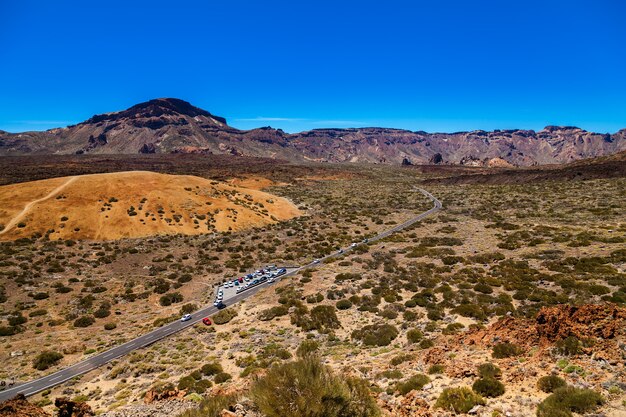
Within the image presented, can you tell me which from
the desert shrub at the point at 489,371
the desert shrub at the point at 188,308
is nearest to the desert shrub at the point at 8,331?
the desert shrub at the point at 188,308

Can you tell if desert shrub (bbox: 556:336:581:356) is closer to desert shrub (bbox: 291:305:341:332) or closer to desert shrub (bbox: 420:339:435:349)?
desert shrub (bbox: 420:339:435:349)

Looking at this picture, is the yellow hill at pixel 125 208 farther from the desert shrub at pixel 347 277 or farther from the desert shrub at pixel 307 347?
the desert shrub at pixel 307 347

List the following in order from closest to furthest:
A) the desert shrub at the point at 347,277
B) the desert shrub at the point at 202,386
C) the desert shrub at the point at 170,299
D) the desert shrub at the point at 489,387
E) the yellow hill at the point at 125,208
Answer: the desert shrub at the point at 489,387 → the desert shrub at the point at 202,386 → the desert shrub at the point at 170,299 → the desert shrub at the point at 347,277 → the yellow hill at the point at 125,208

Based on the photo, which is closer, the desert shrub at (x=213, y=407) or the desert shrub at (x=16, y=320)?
the desert shrub at (x=213, y=407)

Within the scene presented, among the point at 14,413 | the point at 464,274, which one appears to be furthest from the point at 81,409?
the point at 464,274

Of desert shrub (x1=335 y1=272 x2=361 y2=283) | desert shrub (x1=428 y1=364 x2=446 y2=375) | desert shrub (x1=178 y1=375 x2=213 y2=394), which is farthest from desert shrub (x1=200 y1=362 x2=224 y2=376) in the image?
desert shrub (x1=335 y1=272 x2=361 y2=283)

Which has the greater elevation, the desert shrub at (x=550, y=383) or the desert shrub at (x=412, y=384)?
the desert shrub at (x=550, y=383)

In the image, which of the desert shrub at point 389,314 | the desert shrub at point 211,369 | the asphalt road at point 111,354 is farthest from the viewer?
the desert shrub at point 389,314
